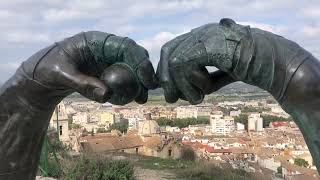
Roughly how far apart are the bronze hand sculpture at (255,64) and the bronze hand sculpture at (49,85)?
0.18 metres

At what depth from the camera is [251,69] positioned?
213cm

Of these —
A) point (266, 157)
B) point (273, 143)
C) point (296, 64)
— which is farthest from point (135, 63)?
point (273, 143)

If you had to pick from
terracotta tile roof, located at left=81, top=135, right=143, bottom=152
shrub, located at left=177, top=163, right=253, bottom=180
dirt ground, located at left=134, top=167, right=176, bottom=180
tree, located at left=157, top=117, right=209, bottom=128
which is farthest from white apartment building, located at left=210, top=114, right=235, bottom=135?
shrub, located at left=177, top=163, right=253, bottom=180

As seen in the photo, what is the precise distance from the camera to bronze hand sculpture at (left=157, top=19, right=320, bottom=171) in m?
2.12

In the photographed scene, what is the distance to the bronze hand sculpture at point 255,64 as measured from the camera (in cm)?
212

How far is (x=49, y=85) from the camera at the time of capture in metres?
2.38

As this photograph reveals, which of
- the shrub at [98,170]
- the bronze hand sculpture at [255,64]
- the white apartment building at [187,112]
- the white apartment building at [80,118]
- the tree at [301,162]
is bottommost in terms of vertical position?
the tree at [301,162]

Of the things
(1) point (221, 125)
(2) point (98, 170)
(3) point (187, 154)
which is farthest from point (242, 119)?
(2) point (98, 170)

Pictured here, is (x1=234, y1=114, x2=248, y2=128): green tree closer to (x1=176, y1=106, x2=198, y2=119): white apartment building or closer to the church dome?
(x1=176, y1=106, x2=198, y2=119): white apartment building

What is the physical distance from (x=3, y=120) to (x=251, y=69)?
49.9 inches

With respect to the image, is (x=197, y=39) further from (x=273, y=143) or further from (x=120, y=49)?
(x=273, y=143)

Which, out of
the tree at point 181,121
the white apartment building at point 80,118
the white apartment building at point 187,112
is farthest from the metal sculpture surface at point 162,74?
the white apartment building at point 187,112

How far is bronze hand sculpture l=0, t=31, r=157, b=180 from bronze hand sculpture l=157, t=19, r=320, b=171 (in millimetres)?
181

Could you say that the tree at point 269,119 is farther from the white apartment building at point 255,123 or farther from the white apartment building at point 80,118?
the white apartment building at point 80,118
